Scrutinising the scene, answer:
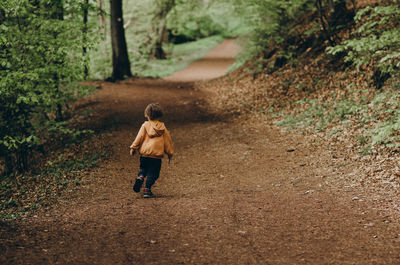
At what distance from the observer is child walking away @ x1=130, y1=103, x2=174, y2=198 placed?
6.39m

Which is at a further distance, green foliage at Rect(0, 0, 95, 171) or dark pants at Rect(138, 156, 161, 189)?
green foliage at Rect(0, 0, 95, 171)

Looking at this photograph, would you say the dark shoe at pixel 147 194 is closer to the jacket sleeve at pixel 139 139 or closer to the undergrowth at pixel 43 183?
the jacket sleeve at pixel 139 139

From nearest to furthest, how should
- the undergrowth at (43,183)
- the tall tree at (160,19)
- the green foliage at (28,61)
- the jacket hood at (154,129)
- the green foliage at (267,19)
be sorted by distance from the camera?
1. the jacket hood at (154,129)
2. the undergrowth at (43,183)
3. the green foliage at (28,61)
4. the green foliage at (267,19)
5. the tall tree at (160,19)

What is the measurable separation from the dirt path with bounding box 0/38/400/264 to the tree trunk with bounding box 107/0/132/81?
12293 millimetres

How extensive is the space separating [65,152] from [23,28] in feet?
14.1

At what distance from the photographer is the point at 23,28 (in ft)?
30.2

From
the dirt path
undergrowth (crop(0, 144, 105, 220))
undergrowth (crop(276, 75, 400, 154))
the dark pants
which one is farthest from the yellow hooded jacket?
undergrowth (crop(276, 75, 400, 154))

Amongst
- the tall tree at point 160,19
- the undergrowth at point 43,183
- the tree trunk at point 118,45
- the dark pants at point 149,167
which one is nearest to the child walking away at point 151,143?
the dark pants at point 149,167

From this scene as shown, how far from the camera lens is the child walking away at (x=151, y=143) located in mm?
6391

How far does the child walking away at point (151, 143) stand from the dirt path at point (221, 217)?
22.2 inches

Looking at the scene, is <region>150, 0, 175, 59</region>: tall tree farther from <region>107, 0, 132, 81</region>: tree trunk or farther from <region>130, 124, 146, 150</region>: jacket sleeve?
<region>130, 124, 146, 150</region>: jacket sleeve

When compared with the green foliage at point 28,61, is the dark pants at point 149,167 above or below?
below

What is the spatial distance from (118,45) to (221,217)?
18095mm

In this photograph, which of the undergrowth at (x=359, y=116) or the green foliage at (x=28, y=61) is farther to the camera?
the green foliage at (x=28, y=61)
